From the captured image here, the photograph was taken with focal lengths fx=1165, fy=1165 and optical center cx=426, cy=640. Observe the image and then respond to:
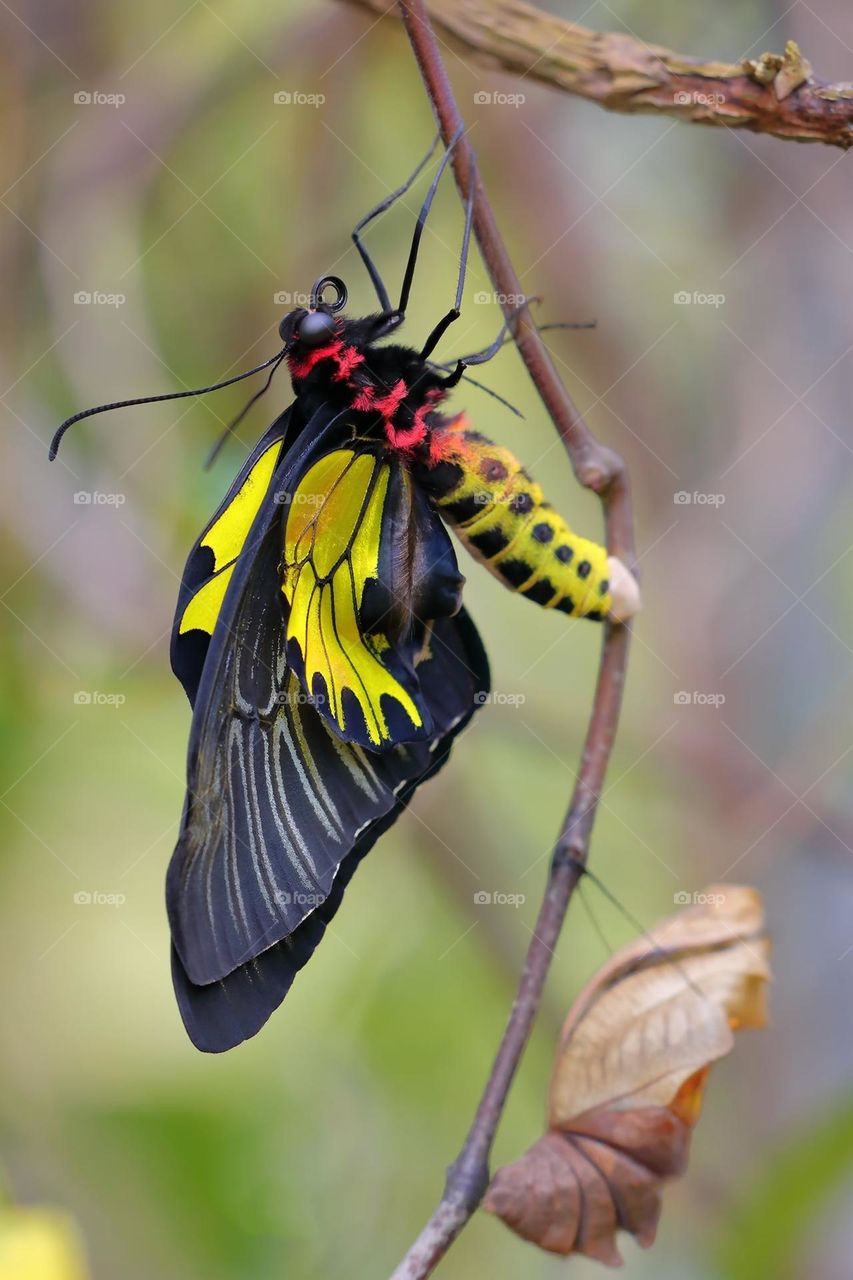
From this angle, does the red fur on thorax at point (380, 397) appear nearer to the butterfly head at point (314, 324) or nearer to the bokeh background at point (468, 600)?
the butterfly head at point (314, 324)

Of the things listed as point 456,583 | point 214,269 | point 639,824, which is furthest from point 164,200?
point 639,824

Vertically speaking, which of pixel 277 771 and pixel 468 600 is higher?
pixel 468 600

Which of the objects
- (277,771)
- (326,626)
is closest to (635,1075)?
(277,771)

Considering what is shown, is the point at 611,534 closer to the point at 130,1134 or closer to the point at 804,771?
the point at 804,771

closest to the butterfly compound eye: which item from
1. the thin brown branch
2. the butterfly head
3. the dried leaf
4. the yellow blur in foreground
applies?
the butterfly head

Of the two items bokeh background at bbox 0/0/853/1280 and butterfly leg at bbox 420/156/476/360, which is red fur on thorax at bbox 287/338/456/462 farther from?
bokeh background at bbox 0/0/853/1280

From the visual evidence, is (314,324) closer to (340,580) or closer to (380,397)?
(380,397)
